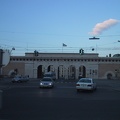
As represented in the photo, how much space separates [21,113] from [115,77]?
100429 mm

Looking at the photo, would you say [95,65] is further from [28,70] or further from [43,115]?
[43,115]

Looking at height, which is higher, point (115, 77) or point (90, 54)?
point (90, 54)

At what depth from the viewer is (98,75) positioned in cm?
11112

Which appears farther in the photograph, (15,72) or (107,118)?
(15,72)

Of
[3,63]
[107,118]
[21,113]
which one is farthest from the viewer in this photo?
[21,113]

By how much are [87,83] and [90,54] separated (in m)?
80.9

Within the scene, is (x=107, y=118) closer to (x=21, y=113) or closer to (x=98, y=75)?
(x=21, y=113)

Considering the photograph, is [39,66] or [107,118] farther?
[39,66]

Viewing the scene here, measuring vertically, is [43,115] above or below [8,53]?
below

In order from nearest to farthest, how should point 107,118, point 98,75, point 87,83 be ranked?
point 107,118, point 87,83, point 98,75

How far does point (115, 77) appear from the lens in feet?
369

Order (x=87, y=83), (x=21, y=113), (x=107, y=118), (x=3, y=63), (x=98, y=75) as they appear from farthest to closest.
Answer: (x=98, y=75) → (x=87, y=83) → (x=21, y=113) → (x=107, y=118) → (x=3, y=63)

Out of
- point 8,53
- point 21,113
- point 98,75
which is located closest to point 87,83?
point 21,113

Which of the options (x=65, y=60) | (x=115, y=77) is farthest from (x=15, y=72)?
(x=115, y=77)
